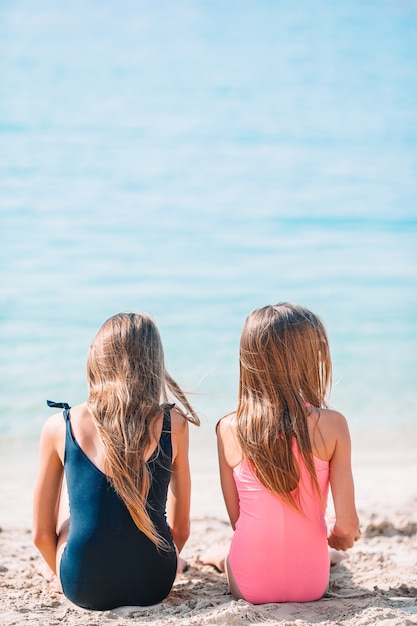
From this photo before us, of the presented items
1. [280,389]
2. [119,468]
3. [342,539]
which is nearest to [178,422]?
[119,468]

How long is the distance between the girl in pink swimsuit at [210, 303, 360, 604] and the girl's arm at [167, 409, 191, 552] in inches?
Result: 6.5

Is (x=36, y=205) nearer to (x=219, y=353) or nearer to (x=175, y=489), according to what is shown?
(x=219, y=353)

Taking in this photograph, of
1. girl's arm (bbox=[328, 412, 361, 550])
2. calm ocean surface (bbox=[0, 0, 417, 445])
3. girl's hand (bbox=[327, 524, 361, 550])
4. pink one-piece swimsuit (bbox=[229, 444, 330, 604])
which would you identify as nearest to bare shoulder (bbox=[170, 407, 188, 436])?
pink one-piece swimsuit (bbox=[229, 444, 330, 604])

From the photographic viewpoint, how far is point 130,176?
52.1 feet

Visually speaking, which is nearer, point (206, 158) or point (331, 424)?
point (331, 424)

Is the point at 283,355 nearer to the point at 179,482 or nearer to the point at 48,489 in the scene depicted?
the point at 179,482

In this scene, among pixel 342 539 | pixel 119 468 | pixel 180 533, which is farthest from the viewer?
pixel 180 533

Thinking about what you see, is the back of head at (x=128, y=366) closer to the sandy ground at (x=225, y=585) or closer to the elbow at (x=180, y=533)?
the elbow at (x=180, y=533)

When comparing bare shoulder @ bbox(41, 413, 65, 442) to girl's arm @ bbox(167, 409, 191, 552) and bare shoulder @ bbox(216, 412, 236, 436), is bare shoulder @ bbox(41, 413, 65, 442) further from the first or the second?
bare shoulder @ bbox(216, 412, 236, 436)

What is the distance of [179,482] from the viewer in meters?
2.80

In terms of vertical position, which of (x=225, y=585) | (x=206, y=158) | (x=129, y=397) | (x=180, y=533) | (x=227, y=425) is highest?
(x=206, y=158)

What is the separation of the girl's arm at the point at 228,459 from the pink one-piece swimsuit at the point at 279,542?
4 cm

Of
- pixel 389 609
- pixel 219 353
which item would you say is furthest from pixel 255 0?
pixel 389 609

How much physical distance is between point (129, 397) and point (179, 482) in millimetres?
418
